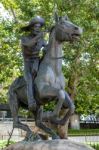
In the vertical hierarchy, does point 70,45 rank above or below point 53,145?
above

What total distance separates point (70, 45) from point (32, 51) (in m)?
12.1

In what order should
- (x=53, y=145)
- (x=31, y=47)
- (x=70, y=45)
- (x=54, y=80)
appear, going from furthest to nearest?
1. (x=70, y=45)
2. (x=31, y=47)
3. (x=54, y=80)
4. (x=53, y=145)

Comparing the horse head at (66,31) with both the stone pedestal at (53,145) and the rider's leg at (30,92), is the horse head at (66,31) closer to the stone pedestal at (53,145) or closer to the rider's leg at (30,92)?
the rider's leg at (30,92)

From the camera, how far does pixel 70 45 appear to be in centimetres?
2119

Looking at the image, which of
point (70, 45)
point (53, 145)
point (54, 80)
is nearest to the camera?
point (53, 145)

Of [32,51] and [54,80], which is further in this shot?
[32,51]

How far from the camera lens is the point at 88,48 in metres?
21.6

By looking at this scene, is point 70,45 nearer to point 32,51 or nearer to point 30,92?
point 32,51

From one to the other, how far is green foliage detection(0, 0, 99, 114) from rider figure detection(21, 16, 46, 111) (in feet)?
37.7

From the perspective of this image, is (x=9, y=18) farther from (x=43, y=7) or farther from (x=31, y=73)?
(x=31, y=73)

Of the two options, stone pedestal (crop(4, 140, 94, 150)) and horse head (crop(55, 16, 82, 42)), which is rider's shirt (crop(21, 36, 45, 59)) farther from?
stone pedestal (crop(4, 140, 94, 150))

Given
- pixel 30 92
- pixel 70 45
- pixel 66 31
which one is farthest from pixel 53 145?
pixel 70 45

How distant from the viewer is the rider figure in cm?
885

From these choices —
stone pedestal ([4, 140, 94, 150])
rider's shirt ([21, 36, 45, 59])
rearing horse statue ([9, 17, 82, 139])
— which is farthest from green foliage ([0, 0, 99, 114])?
stone pedestal ([4, 140, 94, 150])
